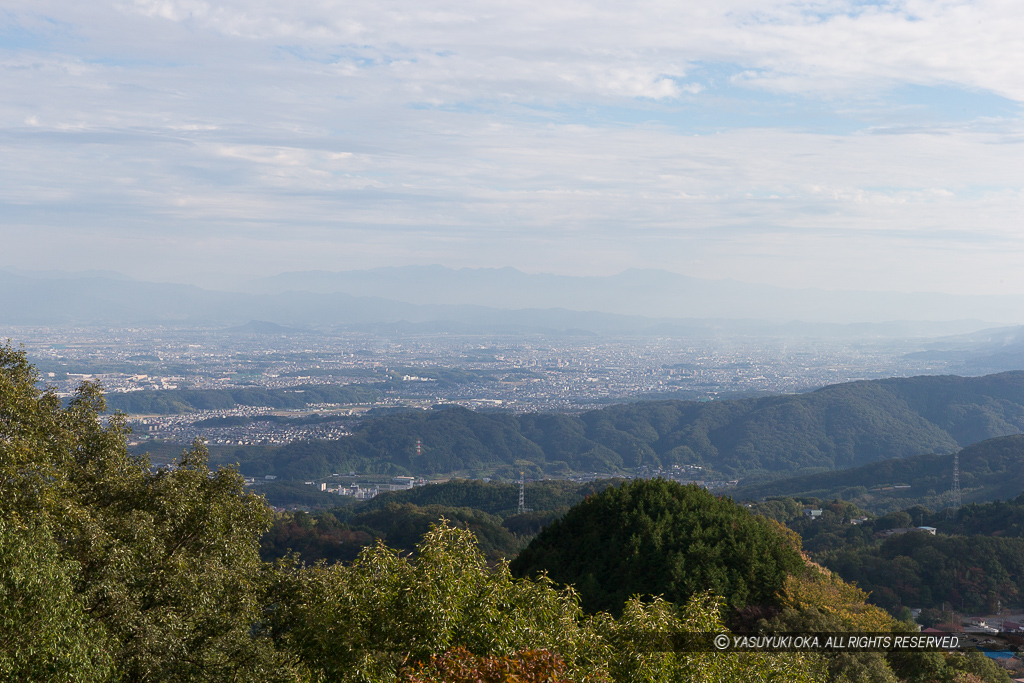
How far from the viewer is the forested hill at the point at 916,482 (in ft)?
275

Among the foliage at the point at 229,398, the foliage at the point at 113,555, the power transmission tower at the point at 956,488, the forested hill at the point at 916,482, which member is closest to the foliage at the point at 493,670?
the foliage at the point at 113,555

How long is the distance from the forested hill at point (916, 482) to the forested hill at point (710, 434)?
23.3 meters

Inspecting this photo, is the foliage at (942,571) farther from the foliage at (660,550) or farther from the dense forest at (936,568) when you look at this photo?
the foliage at (660,550)

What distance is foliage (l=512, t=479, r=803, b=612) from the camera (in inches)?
831

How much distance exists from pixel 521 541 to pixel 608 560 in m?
30.6

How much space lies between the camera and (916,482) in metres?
94.2

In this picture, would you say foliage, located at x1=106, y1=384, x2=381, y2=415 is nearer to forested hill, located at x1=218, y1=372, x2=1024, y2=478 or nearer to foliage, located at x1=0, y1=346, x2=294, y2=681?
forested hill, located at x1=218, y1=372, x2=1024, y2=478

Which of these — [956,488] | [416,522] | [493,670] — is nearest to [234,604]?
[493,670]

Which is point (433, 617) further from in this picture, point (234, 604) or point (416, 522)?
point (416, 522)

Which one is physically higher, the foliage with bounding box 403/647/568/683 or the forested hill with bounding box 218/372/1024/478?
the foliage with bounding box 403/647/568/683

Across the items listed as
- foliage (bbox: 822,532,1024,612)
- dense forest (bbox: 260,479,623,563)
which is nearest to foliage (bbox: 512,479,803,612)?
dense forest (bbox: 260,479,623,563)

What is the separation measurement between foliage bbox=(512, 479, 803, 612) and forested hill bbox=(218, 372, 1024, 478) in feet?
320

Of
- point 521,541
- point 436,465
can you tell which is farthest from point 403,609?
point 436,465

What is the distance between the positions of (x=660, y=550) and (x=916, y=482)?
85.5 m
